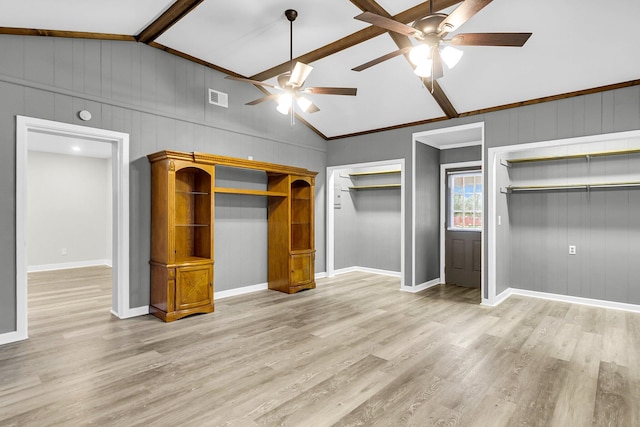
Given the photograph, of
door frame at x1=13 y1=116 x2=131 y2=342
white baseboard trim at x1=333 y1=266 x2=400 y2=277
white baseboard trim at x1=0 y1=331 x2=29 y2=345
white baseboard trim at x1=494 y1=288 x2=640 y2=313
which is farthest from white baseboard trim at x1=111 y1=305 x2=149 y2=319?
white baseboard trim at x1=494 y1=288 x2=640 y2=313

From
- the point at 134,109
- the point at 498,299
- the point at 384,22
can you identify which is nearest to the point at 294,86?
the point at 384,22

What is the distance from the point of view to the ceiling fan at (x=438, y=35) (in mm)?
2270

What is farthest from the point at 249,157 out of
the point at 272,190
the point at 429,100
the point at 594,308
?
the point at 594,308

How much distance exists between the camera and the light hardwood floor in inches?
89.6

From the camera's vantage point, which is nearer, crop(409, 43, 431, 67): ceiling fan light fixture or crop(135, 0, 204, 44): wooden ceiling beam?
crop(409, 43, 431, 67): ceiling fan light fixture

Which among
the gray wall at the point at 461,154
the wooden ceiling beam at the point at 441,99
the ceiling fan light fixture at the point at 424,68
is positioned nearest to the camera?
the ceiling fan light fixture at the point at 424,68

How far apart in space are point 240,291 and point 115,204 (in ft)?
7.05

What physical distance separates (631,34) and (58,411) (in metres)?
5.63

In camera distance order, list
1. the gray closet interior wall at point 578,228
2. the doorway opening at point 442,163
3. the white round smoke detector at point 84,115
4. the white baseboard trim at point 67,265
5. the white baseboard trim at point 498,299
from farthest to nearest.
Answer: the white baseboard trim at point 67,265, the doorway opening at point 442,163, the white baseboard trim at point 498,299, the gray closet interior wall at point 578,228, the white round smoke detector at point 84,115

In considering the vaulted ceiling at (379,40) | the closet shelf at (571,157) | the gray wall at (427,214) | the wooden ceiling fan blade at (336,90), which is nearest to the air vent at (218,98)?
the vaulted ceiling at (379,40)

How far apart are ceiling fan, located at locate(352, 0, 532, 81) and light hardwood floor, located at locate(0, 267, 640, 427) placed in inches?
99.1

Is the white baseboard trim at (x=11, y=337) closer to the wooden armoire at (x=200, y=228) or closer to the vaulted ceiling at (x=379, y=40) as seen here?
the wooden armoire at (x=200, y=228)

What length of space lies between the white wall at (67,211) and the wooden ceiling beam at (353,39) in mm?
5400

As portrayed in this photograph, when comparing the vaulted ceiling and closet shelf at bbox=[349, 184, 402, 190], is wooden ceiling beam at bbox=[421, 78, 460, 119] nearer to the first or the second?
the vaulted ceiling
